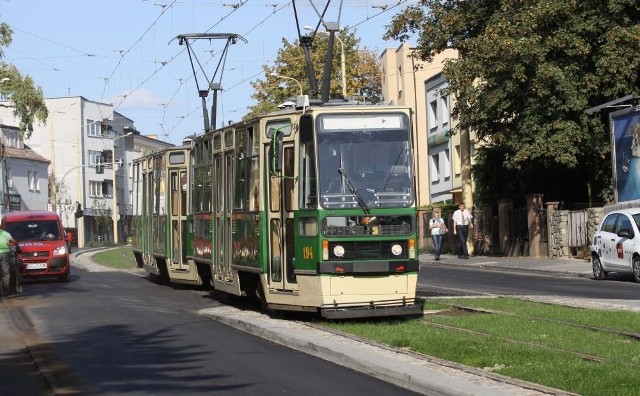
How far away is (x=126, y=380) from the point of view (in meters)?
12.0

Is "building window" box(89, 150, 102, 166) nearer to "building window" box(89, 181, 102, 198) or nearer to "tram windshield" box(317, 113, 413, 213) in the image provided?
"building window" box(89, 181, 102, 198)

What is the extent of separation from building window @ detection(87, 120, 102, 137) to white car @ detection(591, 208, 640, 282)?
81.0 meters

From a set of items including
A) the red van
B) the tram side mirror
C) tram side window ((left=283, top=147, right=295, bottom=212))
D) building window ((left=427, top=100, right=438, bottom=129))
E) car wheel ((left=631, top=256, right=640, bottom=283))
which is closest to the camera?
the tram side mirror

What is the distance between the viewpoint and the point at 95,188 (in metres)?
108

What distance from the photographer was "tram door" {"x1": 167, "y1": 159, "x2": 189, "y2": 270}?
89.7ft

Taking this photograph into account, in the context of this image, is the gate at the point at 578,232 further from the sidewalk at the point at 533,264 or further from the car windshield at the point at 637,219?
the car windshield at the point at 637,219

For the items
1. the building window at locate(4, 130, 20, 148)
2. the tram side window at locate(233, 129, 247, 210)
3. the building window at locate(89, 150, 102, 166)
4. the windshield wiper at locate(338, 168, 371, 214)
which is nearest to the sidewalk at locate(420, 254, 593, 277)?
the tram side window at locate(233, 129, 247, 210)

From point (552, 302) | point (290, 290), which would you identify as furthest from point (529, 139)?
point (290, 290)

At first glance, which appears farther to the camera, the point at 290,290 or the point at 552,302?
the point at 552,302

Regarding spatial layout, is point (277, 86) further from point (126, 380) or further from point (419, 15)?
point (126, 380)

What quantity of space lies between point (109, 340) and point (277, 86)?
52068 mm

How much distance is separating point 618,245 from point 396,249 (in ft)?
37.0

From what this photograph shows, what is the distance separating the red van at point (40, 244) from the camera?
3259 centimetres

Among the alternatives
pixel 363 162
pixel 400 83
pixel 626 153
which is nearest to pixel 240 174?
pixel 363 162
